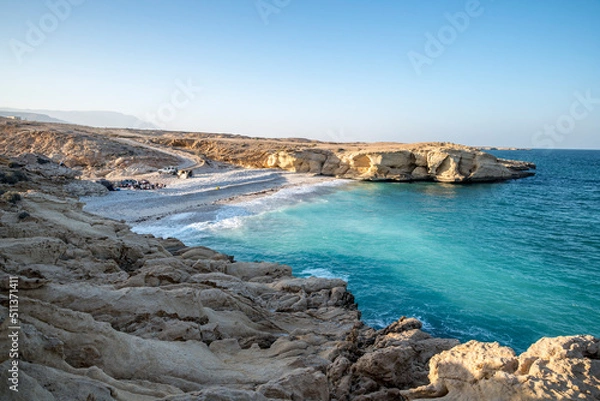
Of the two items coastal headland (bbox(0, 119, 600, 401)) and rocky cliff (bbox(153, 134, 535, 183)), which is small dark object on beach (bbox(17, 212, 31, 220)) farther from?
rocky cliff (bbox(153, 134, 535, 183))

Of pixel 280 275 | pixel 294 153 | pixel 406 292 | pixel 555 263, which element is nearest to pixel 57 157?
pixel 294 153

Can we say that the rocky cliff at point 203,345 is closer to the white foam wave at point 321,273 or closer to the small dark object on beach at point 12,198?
the small dark object on beach at point 12,198

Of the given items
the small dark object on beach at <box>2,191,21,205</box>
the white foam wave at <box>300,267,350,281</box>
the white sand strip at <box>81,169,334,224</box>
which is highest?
the small dark object on beach at <box>2,191,21,205</box>

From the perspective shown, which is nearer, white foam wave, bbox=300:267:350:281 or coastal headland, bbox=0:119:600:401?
coastal headland, bbox=0:119:600:401

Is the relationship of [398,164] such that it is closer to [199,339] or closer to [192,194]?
[192,194]

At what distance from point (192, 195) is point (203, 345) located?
29.0m

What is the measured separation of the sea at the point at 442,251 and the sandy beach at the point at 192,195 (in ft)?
7.50

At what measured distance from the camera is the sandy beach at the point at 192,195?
2636cm

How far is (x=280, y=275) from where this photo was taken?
538 inches

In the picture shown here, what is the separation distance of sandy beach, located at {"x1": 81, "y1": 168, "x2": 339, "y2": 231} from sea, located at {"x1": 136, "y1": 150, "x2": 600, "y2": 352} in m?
2.29

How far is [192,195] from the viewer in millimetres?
33938

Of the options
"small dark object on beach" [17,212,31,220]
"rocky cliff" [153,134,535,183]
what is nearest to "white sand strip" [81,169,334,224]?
"rocky cliff" [153,134,535,183]

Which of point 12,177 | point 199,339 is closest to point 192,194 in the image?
point 12,177

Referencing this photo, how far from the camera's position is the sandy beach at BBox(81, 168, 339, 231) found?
2636cm
